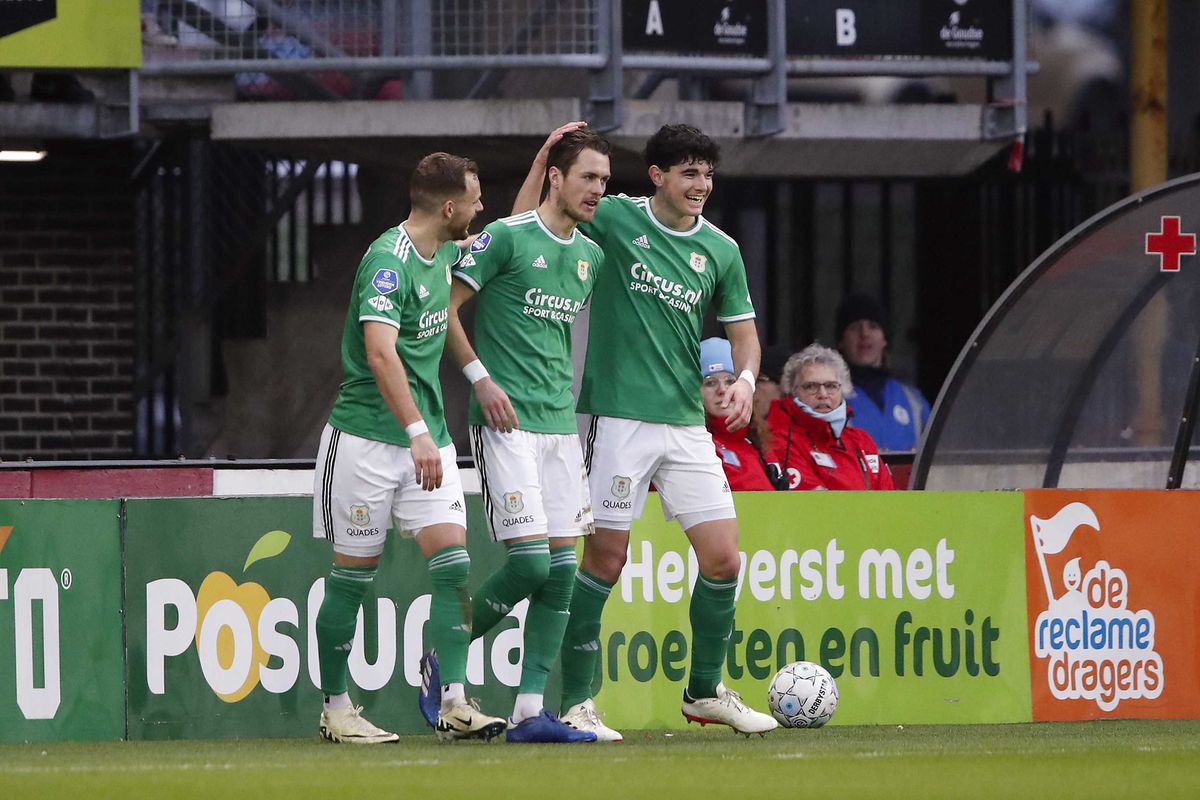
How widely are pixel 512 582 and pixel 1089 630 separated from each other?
10.8ft

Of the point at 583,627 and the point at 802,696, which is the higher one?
the point at 583,627

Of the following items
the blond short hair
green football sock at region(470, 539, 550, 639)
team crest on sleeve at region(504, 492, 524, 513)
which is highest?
the blond short hair

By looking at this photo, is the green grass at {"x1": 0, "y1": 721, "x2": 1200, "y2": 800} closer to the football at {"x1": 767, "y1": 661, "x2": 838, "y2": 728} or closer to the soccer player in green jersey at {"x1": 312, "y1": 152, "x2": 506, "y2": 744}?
the football at {"x1": 767, "y1": 661, "x2": 838, "y2": 728}

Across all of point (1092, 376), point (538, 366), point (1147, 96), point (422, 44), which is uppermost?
point (422, 44)

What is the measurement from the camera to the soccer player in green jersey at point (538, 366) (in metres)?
8.00

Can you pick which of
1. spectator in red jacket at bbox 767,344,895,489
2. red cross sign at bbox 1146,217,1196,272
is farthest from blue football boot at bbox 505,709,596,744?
red cross sign at bbox 1146,217,1196,272

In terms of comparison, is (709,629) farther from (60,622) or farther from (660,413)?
(60,622)

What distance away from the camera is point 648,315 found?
326 inches

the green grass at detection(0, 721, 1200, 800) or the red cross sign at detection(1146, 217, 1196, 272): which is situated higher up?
the red cross sign at detection(1146, 217, 1196, 272)

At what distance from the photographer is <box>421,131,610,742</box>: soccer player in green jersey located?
800 centimetres

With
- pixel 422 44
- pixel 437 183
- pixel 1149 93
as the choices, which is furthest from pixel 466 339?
pixel 1149 93

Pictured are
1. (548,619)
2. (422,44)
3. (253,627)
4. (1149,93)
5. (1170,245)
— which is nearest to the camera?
(548,619)

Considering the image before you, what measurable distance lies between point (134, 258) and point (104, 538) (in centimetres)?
519

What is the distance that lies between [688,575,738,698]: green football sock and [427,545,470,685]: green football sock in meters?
0.94
